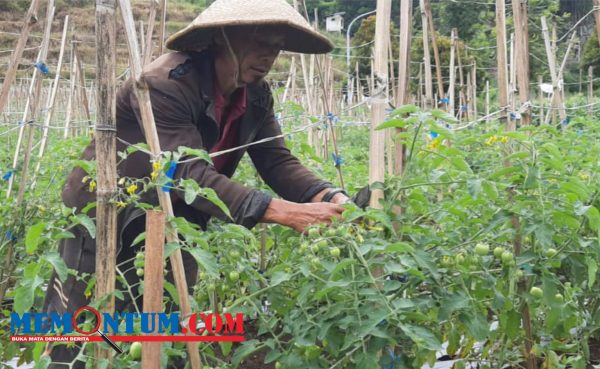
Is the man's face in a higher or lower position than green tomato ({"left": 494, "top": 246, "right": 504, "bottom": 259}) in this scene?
higher

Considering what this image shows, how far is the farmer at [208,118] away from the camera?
210cm

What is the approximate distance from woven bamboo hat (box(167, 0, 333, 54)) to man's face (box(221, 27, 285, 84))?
0.17 feet

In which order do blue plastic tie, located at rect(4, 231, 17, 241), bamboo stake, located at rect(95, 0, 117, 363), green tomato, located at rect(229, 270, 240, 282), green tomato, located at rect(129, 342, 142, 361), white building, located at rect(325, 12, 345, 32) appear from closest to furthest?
bamboo stake, located at rect(95, 0, 117, 363) → green tomato, located at rect(129, 342, 142, 361) → green tomato, located at rect(229, 270, 240, 282) → blue plastic tie, located at rect(4, 231, 17, 241) → white building, located at rect(325, 12, 345, 32)

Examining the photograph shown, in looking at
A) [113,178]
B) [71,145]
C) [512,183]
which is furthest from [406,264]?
[71,145]

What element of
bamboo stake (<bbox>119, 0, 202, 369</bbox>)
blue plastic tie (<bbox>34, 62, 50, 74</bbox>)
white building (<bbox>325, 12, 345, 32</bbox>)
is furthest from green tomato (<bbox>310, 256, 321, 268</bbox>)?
white building (<bbox>325, 12, 345, 32</bbox>)

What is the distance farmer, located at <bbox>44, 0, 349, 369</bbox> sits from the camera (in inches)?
82.6

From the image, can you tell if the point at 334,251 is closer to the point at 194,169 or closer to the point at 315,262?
the point at 315,262

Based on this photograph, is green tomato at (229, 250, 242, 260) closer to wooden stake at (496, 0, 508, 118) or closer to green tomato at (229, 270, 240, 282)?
green tomato at (229, 270, 240, 282)

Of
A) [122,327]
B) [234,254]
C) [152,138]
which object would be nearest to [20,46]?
[152,138]

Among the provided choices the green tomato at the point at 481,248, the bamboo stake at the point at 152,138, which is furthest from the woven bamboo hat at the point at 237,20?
the green tomato at the point at 481,248

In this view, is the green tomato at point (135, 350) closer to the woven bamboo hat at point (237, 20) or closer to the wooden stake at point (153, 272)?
the wooden stake at point (153, 272)

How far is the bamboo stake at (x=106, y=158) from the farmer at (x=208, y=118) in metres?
0.49

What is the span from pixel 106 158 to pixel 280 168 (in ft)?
4.15

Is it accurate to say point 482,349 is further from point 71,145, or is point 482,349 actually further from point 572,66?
point 572,66
